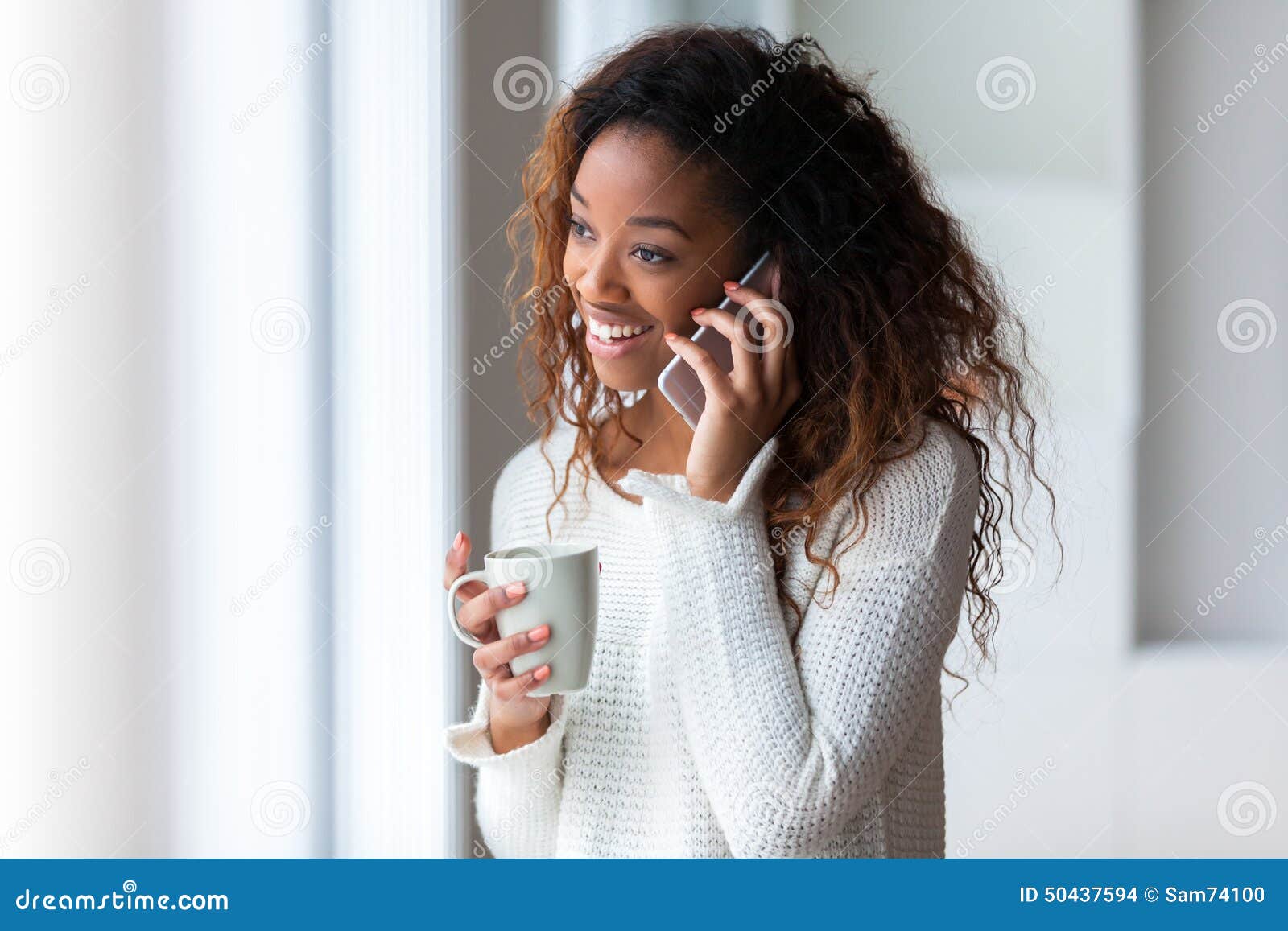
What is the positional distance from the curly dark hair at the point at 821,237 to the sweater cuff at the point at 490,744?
23cm

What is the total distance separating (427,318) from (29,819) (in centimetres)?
65

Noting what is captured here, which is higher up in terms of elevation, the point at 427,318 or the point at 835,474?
the point at 427,318

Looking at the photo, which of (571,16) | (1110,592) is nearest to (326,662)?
(571,16)

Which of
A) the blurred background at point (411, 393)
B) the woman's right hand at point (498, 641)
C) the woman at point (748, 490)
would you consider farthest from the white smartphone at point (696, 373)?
the blurred background at point (411, 393)

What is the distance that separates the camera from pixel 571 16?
1442 millimetres

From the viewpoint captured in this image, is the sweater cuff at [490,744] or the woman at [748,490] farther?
the sweater cuff at [490,744]

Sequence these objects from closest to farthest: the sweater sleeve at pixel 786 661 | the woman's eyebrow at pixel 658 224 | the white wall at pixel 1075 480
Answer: the sweater sleeve at pixel 786 661 → the woman's eyebrow at pixel 658 224 → the white wall at pixel 1075 480

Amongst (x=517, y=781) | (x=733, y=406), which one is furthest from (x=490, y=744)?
(x=733, y=406)

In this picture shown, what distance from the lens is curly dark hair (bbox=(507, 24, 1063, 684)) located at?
936 mm

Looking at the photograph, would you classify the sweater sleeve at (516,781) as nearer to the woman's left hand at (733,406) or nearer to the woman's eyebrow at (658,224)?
the woman's left hand at (733,406)

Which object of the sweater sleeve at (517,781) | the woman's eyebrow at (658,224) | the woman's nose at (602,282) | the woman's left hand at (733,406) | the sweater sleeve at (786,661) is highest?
the woman's eyebrow at (658,224)

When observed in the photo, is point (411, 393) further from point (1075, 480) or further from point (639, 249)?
point (1075, 480)

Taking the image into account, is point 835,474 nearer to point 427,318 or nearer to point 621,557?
point 621,557

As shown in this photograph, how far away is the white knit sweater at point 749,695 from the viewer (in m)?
0.81
